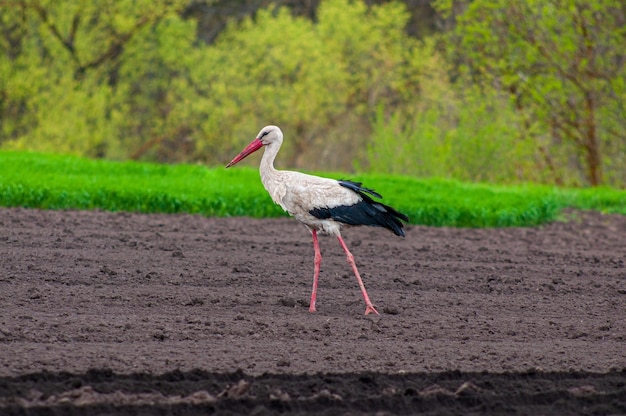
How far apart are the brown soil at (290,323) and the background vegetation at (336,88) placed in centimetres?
803

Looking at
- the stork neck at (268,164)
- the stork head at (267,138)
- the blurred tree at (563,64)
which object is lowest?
the stork neck at (268,164)

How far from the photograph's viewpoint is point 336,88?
27.9 metres

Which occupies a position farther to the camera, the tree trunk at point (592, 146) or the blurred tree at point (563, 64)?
the tree trunk at point (592, 146)

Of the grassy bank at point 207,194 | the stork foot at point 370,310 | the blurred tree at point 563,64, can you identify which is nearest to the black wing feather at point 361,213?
the stork foot at point 370,310

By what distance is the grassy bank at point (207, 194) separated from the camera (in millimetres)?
12992

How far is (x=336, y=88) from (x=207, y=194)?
14.9m

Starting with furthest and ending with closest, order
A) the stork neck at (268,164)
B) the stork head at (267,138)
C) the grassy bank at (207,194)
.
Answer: the grassy bank at (207,194) → the stork head at (267,138) → the stork neck at (268,164)

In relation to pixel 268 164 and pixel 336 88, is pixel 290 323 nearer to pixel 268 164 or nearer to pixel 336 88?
pixel 268 164

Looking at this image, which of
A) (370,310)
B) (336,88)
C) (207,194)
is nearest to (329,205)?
(370,310)

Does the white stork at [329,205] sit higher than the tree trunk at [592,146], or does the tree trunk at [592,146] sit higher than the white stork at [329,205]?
the tree trunk at [592,146]

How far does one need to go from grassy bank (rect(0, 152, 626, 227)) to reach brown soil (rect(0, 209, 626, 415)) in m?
0.95

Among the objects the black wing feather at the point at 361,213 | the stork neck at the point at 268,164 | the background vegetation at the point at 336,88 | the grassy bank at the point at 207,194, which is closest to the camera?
the black wing feather at the point at 361,213

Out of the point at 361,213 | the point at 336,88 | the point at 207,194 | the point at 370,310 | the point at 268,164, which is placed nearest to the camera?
the point at 370,310

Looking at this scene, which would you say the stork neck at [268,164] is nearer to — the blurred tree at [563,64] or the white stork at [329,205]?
the white stork at [329,205]
